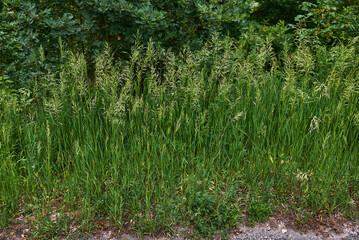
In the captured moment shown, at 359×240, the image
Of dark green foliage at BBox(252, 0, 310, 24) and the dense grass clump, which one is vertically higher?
dark green foliage at BBox(252, 0, 310, 24)

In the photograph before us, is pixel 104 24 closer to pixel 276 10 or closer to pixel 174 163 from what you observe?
pixel 174 163

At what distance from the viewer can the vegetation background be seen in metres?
3.16

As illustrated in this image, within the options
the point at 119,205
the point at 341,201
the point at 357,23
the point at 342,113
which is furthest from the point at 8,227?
the point at 357,23

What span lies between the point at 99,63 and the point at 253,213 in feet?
7.84

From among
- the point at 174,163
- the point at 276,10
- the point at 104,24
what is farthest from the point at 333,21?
the point at 174,163

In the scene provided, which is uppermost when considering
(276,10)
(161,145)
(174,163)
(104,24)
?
(276,10)

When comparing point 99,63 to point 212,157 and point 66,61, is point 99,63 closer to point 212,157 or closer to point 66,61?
point 66,61

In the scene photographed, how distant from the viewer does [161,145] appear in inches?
139

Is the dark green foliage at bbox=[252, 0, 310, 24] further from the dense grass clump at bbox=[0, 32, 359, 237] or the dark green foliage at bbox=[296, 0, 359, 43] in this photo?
the dense grass clump at bbox=[0, 32, 359, 237]

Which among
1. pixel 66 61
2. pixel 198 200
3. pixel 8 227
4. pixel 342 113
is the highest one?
pixel 66 61

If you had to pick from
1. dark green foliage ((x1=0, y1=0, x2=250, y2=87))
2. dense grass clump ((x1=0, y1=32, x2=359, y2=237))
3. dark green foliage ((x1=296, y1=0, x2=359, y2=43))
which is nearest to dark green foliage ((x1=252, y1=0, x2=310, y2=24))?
dark green foliage ((x1=296, y1=0, x2=359, y2=43))

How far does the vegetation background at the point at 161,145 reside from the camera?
3158 millimetres

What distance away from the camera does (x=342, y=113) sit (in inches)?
157

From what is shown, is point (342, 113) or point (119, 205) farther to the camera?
point (342, 113)
